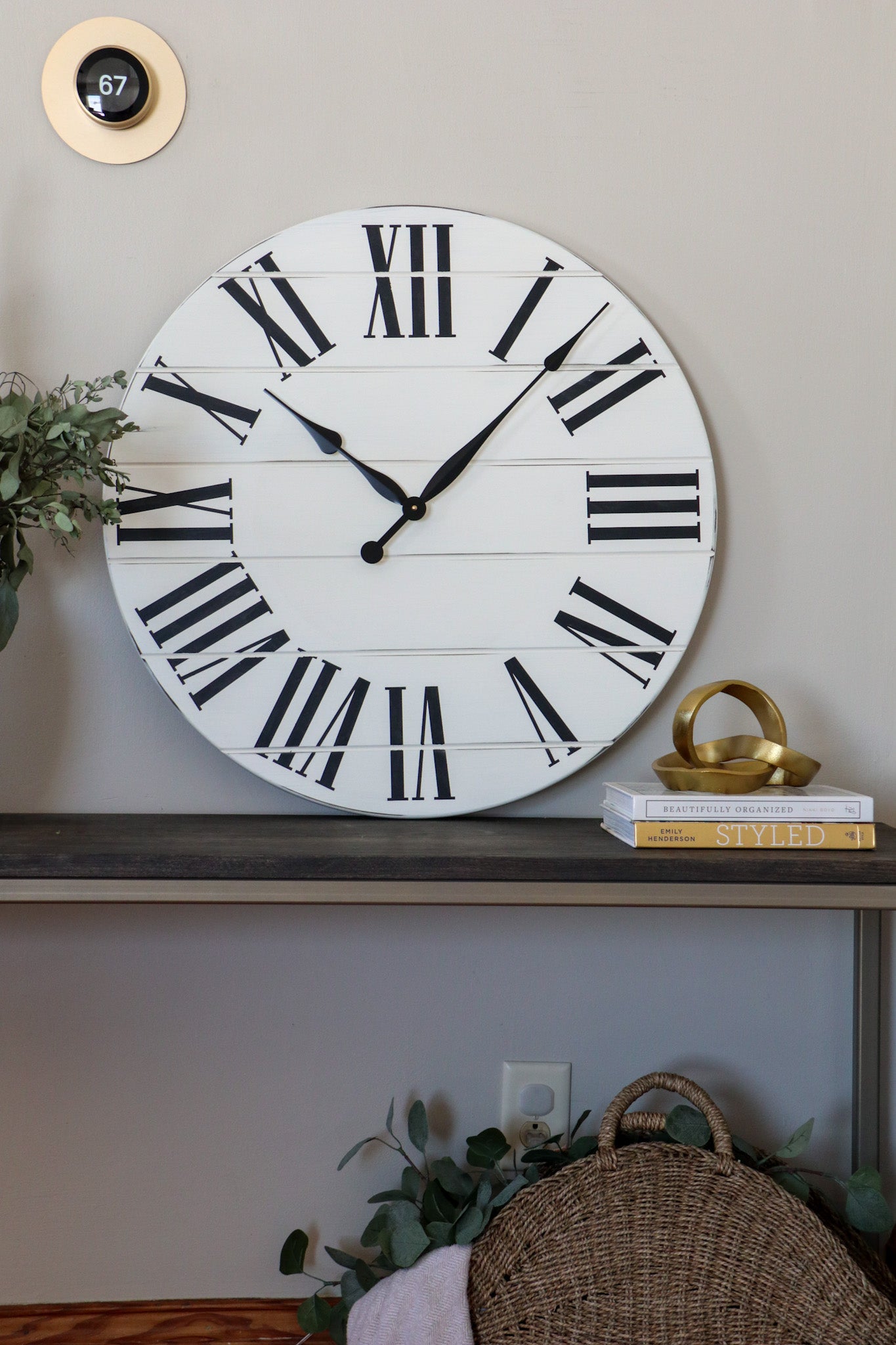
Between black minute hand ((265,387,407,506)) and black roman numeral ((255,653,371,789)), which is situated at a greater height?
black minute hand ((265,387,407,506))

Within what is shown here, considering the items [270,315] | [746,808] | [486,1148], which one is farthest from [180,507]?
[486,1148]

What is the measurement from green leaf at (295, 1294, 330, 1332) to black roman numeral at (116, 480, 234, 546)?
33.3 inches

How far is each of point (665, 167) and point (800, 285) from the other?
0.68ft

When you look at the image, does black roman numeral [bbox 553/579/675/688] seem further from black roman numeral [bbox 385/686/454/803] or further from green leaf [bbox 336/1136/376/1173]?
green leaf [bbox 336/1136/376/1173]

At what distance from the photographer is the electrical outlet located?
109 centimetres

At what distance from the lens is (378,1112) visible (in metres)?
1.09

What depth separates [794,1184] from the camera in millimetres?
962

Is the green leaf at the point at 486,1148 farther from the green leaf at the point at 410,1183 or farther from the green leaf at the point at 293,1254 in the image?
the green leaf at the point at 293,1254

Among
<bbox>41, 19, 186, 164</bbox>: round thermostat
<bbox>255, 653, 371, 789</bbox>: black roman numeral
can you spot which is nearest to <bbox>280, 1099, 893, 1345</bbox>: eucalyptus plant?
<bbox>255, 653, 371, 789</bbox>: black roman numeral

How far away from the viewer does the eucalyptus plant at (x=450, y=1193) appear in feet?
3.15

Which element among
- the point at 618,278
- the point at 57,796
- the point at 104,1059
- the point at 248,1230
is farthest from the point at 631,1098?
the point at 618,278

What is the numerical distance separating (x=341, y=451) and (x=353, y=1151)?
0.77 meters

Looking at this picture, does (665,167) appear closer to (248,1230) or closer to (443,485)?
(443,485)

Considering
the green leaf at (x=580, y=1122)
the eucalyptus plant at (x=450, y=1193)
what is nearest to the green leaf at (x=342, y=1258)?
the eucalyptus plant at (x=450, y=1193)
